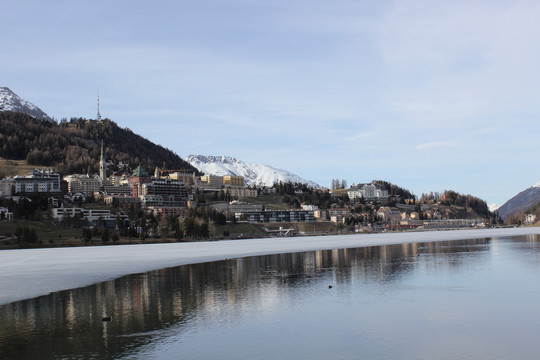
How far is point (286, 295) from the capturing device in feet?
115

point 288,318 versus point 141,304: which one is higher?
point 141,304

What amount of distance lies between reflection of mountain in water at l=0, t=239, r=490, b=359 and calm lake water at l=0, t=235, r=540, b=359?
0.27 feet

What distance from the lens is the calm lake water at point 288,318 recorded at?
21.3 m

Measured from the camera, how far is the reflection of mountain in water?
23.1 metres

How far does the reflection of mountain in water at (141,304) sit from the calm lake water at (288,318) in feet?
0.27

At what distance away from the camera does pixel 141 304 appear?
3269 cm

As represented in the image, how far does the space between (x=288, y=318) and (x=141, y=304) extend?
10.4m

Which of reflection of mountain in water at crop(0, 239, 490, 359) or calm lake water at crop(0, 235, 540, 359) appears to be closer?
calm lake water at crop(0, 235, 540, 359)

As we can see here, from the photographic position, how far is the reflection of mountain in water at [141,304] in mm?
23062

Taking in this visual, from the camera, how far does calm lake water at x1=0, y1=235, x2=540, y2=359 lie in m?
21.3

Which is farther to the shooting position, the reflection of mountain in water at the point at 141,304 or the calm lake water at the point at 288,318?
the reflection of mountain in water at the point at 141,304

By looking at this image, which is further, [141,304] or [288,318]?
[141,304]

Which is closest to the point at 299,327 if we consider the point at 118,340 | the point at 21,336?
the point at 118,340

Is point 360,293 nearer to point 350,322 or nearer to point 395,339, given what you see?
point 350,322
